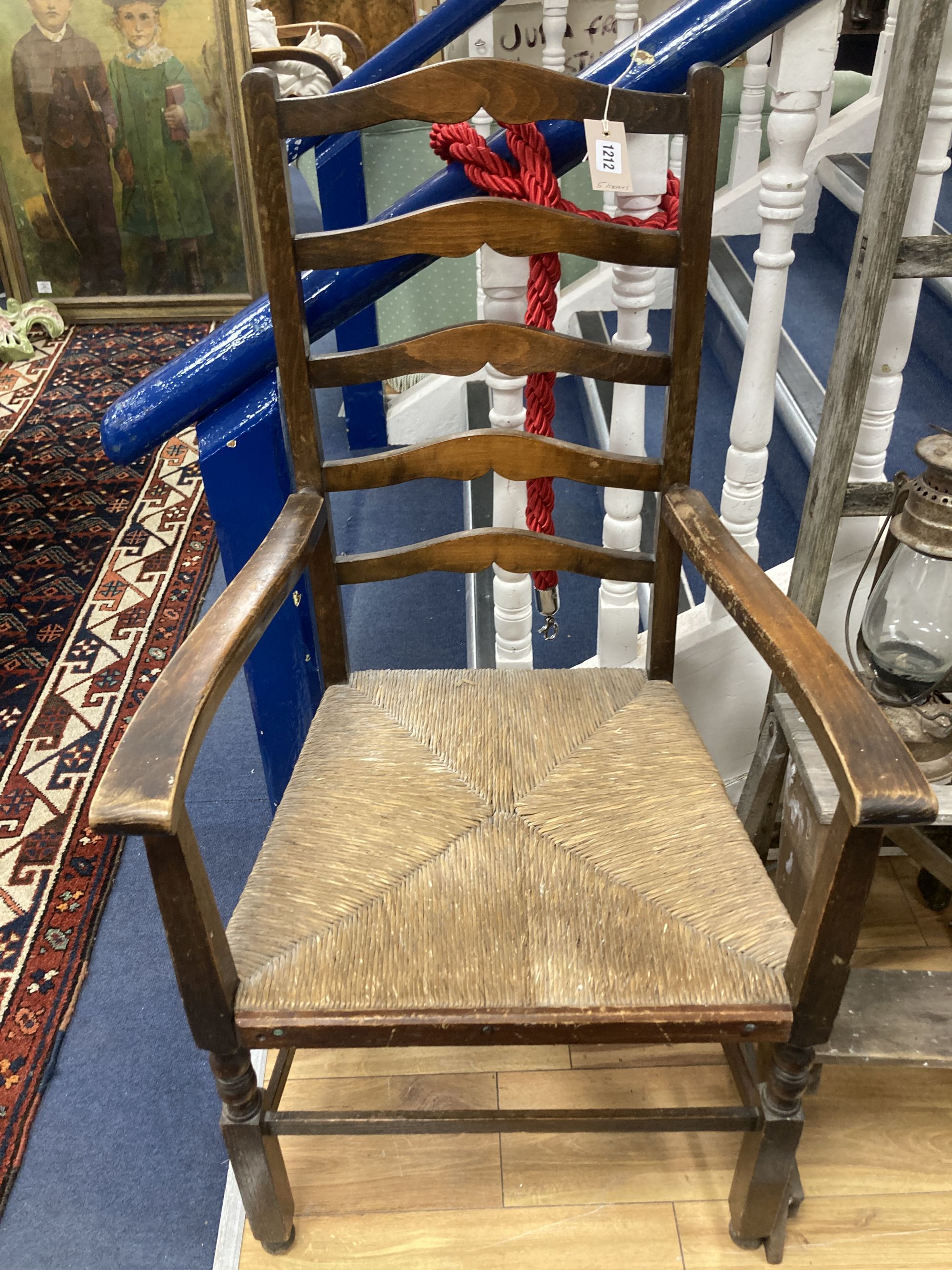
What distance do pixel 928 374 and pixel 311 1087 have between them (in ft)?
5.24

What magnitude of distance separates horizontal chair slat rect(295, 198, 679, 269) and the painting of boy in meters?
3.68

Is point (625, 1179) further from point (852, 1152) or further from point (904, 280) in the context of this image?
point (904, 280)

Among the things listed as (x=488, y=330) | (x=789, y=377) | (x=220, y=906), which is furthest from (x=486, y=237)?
(x=220, y=906)

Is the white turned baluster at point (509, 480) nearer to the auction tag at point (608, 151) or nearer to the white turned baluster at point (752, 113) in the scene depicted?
the auction tag at point (608, 151)

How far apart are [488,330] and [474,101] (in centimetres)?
22

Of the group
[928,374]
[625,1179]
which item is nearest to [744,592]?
[625,1179]

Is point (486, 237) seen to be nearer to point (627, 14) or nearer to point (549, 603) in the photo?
point (549, 603)

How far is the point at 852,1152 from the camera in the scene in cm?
116

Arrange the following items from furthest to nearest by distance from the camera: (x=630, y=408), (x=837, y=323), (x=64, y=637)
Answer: (x=64, y=637)
(x=837, y=323)
(x=630, y=408)

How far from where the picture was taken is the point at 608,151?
0.97 m

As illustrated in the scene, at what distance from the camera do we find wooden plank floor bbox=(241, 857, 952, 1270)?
1.07 metres

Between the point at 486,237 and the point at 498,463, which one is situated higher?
the point at 486,237

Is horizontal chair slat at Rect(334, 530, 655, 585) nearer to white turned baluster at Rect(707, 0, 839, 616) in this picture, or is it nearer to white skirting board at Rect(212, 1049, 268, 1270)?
white turned baluster at Rect(707, 0, 839, 616)

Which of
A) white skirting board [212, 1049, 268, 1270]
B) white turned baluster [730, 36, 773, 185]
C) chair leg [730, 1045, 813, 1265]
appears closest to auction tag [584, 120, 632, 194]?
chair leg [730, 1045, 813, 1265]
